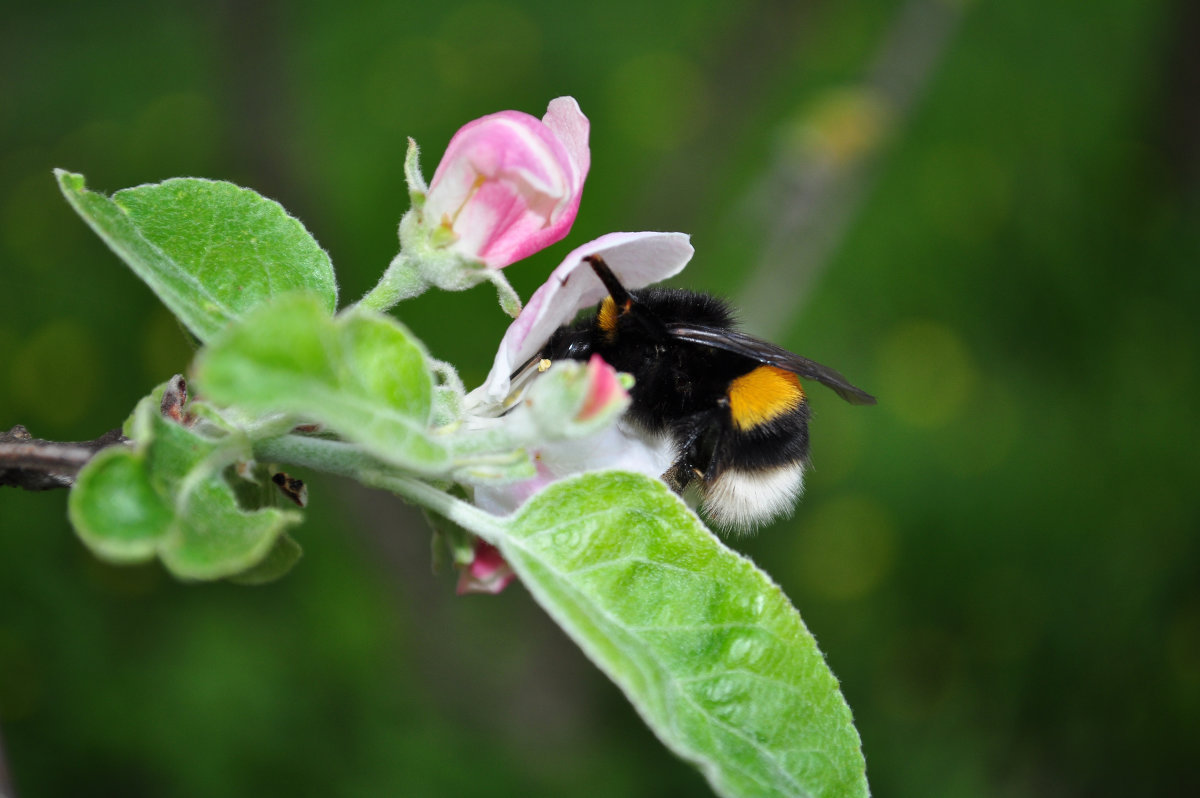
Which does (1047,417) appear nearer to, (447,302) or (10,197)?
(447,302)

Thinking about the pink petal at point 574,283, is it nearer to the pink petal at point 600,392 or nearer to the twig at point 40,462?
the pink petal at point 600,392

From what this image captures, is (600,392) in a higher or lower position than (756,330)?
higher

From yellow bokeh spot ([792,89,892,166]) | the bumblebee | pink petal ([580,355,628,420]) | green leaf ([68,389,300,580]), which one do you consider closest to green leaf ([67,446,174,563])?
green leaf ([68,389,300,580])

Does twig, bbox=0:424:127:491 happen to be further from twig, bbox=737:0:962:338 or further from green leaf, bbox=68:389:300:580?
twig, bbox=737:0:962:338

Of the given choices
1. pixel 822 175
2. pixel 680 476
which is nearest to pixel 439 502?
pixel 680 476

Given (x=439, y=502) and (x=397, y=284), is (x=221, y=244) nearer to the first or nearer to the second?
(x=397, y=284)

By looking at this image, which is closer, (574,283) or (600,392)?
(600,392)
